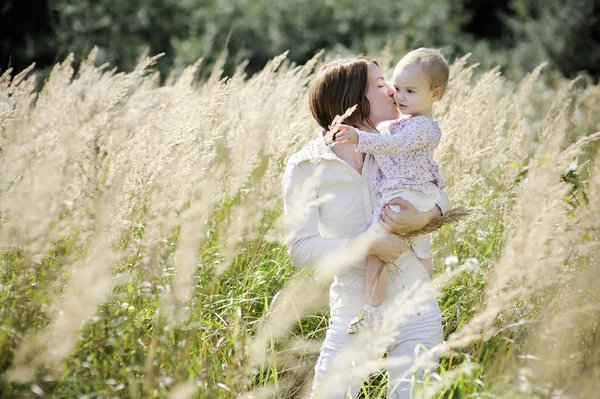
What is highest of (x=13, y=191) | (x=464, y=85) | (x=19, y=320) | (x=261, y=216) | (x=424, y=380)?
(x=13, y=191)

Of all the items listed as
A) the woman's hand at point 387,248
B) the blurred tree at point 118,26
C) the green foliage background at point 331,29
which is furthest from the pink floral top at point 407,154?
the green foliage background at point 331,29

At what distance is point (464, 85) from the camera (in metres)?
4.54

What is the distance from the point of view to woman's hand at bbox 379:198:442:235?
98.0 inches

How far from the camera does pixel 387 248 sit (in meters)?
2.47

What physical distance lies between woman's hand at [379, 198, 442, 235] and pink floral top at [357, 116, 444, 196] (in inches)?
3.2

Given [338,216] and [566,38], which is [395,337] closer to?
[338,216]

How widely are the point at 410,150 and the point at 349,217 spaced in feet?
1.18

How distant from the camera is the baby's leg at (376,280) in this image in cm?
253

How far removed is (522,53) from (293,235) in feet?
44.9

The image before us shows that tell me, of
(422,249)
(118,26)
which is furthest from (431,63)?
(118,26)

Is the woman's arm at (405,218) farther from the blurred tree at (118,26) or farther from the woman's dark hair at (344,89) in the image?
the blurred tree at (118,26)

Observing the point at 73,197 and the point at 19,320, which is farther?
the point at 73,197

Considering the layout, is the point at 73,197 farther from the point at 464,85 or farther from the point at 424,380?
→ the point at 464,85

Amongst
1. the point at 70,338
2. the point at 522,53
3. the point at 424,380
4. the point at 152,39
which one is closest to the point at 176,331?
the point at 70,338
